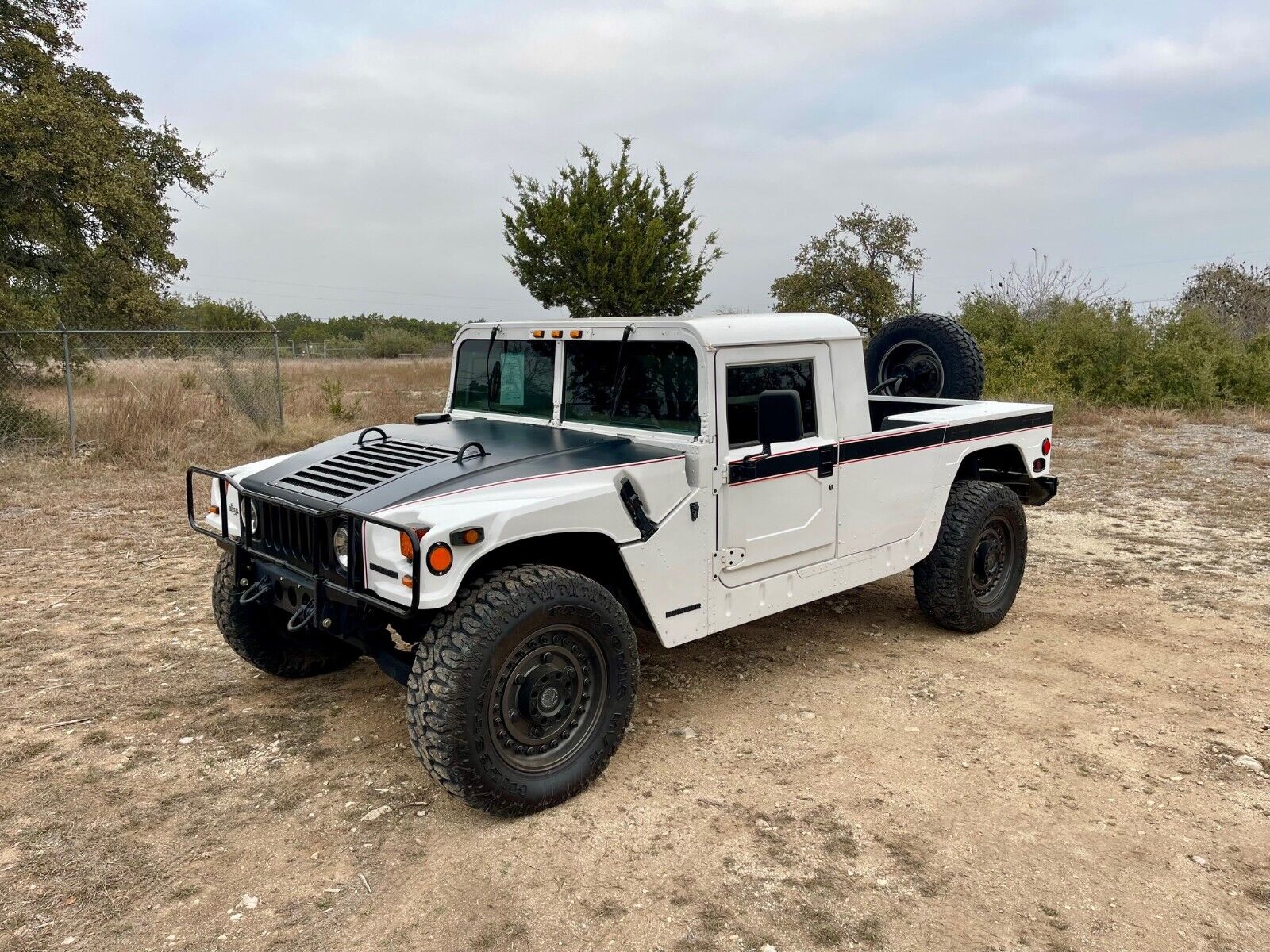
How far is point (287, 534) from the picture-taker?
371cm

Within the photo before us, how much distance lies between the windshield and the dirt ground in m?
1.39

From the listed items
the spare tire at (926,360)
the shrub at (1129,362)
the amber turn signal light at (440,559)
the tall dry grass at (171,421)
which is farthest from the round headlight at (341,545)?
the shrub at (1129,362)

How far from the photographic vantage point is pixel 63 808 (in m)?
3.50

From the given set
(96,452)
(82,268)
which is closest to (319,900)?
(96,452)

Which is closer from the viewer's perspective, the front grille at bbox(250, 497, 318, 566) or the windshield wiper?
the front grille at bbox(250, 497, 318, 566)

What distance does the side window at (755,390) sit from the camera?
162 inches

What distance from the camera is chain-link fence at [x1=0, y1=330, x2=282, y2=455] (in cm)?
1152

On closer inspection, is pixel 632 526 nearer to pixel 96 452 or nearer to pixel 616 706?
pixel 616 706

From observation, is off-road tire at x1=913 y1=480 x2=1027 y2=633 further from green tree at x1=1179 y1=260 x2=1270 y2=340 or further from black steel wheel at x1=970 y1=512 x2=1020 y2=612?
green tree at x1=1179 y1=260 x2=1270 y2=340

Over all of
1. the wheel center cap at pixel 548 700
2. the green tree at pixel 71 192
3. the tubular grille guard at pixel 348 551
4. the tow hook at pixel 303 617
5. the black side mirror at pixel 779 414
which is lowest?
the wheel center cap at pixel 548 700

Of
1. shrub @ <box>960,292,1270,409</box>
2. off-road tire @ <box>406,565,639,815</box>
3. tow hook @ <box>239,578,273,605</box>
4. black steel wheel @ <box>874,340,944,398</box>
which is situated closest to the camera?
off-road tire @ <box>406,565,639,815</box>

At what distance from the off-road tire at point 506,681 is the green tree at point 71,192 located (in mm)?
13098

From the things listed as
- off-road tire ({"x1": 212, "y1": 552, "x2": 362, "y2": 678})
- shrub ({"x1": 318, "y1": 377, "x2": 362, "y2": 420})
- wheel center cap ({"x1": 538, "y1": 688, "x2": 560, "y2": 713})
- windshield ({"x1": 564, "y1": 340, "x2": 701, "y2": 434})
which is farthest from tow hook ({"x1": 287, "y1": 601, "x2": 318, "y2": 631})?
shrub ({"x1": 318, "y1": 377, "x2": 362, "y2": 420})

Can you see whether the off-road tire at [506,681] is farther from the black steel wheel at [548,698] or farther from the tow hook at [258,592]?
the tow hook at [258,592]
